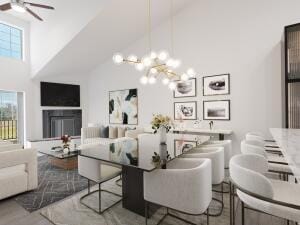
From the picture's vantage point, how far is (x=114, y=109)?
7.00 meters

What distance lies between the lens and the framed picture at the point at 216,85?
→ 4672mm

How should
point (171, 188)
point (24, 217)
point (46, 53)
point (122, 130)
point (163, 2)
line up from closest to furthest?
point (171, 188), point (24, 217), point (163, 2), point (46, 53), point (122, 130)

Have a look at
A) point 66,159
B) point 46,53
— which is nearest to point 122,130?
point 66,159

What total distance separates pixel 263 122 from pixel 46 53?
6191 millimetres

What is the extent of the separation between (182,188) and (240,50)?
13.1ft

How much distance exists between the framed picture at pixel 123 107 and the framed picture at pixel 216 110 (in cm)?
239

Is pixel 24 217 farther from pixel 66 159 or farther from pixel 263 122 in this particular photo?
pixel 263 122

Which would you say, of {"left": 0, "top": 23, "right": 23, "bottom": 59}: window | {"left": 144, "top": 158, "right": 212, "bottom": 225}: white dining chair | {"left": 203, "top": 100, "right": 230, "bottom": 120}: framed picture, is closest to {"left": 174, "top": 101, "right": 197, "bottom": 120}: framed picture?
{"left": 203, "top": 100, "right": 230, "bottom": 120}: framed picture

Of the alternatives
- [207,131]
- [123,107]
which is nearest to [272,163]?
[207,131]

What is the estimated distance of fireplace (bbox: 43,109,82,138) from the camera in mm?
6590

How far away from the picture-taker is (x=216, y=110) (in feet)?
15.8

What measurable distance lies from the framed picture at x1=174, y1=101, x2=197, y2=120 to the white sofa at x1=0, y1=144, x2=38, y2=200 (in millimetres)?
3608

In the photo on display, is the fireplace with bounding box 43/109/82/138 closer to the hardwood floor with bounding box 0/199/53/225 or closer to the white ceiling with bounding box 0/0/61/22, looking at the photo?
the white ceiling with bounding box 0/0/61/22

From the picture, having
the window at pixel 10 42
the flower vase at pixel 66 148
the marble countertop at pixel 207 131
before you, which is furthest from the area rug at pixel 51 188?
the window at pixel 10 42
